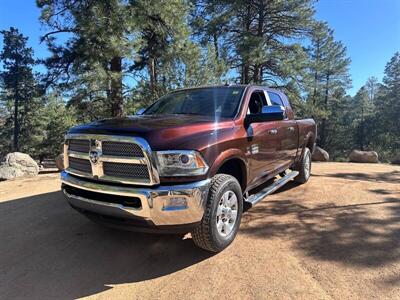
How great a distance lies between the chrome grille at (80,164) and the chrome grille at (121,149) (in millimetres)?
347

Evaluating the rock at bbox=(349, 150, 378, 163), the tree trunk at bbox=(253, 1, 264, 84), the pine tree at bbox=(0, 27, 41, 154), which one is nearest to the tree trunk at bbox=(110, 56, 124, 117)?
the tree trunk at bbox=(253, 1, 264, 84)

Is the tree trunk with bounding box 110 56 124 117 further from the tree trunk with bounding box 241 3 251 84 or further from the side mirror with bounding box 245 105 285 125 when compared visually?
the side mirror with bounding box 245 105 285 125

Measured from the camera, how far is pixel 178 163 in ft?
10.1


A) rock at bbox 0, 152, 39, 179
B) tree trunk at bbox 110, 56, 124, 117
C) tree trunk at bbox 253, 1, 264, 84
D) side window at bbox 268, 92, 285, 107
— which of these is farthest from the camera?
tree trunk at bbox 253, 1, 264, 84

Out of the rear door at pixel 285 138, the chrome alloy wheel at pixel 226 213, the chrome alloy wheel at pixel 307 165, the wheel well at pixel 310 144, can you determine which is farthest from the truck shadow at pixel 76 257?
the wheel well at pixel 310 144

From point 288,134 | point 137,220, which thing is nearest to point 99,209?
point 137,220

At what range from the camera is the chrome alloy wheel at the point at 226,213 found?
3527 mm

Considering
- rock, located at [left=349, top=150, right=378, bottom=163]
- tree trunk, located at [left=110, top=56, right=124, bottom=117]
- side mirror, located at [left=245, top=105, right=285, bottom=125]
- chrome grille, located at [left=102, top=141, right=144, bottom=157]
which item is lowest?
rock, located at [left=349, top=150, right=378, bottom=163]

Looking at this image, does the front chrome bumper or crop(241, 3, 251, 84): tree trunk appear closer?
the front chrome bumper

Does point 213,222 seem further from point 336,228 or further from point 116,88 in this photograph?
point 116,88

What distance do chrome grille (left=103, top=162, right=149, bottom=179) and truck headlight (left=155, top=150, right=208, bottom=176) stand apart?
16 cm

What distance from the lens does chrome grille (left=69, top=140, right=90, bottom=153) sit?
11.5ft

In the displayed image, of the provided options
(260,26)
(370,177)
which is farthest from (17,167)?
(260,26)

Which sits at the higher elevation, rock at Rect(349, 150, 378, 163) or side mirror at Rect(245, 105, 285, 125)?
side mirror at Rect(245, 105, 285, 125)
